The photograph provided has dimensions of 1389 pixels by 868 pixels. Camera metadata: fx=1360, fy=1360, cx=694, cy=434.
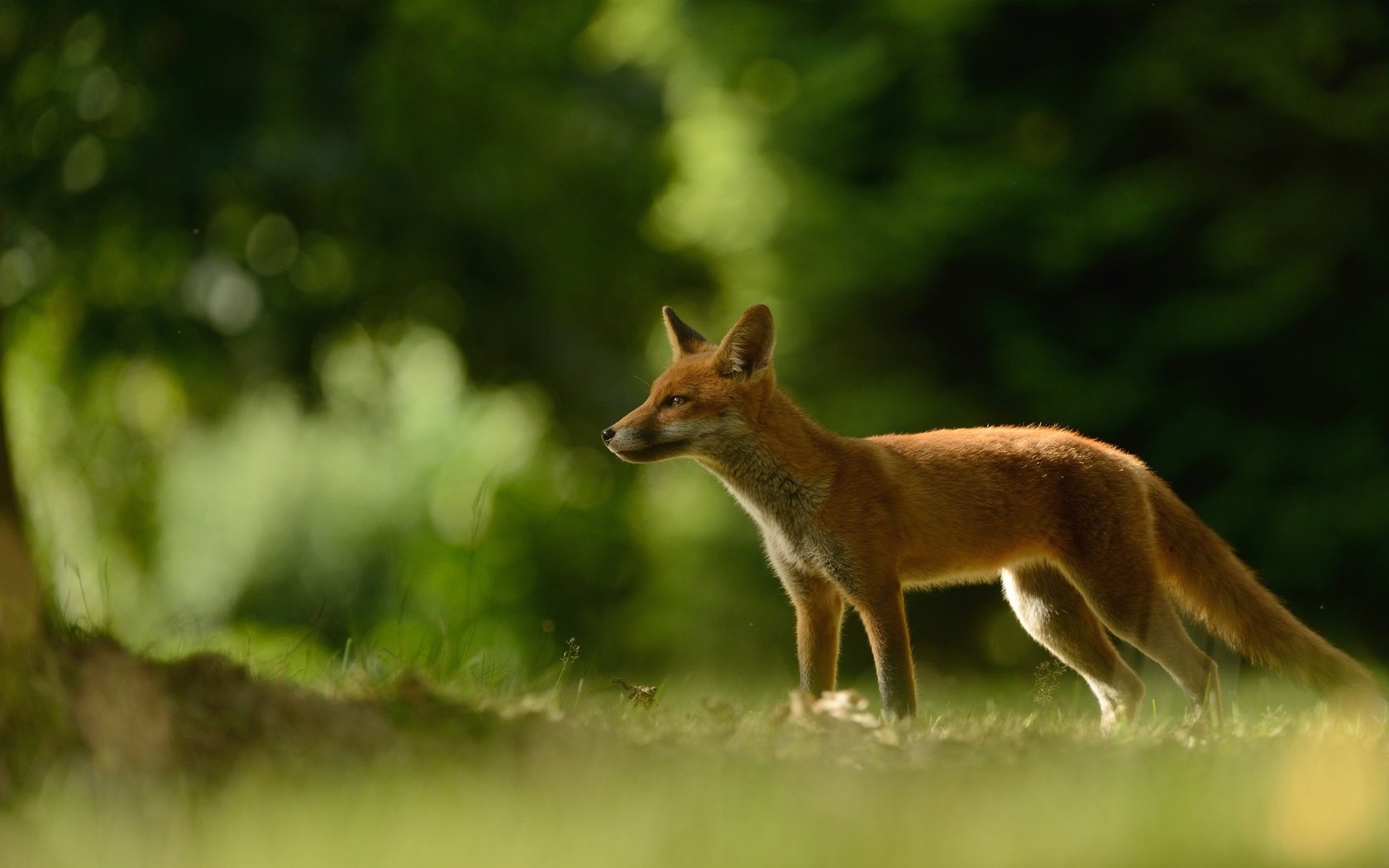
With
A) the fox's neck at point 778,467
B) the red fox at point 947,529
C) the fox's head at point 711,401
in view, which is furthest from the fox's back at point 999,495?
the fox's head at point 711,401

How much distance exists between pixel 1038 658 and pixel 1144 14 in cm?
403

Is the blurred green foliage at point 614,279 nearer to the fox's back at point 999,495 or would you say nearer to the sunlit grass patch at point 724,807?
the fox's back at point 999,495

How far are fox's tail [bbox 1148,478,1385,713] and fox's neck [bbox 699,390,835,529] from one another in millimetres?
1283

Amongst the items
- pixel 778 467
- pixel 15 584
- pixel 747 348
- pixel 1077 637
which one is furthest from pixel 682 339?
pixel 15 584

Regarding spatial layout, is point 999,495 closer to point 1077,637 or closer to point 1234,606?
point 1077,637

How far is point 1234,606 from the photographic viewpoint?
4.77m

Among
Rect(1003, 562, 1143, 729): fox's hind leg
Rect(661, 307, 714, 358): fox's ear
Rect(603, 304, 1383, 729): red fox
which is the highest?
Rect(661, 307, 714, 358): fox's ear

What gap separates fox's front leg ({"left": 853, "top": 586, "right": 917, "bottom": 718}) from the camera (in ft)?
13.7

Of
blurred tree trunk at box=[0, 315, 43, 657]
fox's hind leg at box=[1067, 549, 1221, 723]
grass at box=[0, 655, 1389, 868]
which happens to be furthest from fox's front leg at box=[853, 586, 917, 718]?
blurred tree trunk at box=[0, 315, 43, 657]

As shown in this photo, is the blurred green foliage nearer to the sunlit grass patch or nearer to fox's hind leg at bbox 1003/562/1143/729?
the sunlit grass patch

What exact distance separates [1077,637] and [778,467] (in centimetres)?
→ 130

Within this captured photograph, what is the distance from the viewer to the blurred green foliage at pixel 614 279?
26.9 feet

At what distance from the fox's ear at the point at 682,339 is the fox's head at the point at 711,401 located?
271 millimetres

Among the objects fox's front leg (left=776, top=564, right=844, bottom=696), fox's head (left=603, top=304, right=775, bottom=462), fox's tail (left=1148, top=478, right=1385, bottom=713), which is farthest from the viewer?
fox's tail (left=1148, top=478, right=1385, bottom=713)
